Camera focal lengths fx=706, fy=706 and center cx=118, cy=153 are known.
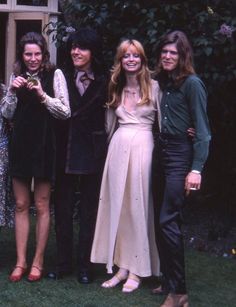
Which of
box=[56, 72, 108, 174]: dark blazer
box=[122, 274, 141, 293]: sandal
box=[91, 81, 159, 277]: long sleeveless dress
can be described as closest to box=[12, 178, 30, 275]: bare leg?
box=[56, 72, 108, 174]: dark blazer

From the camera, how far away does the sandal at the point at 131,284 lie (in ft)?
17.9

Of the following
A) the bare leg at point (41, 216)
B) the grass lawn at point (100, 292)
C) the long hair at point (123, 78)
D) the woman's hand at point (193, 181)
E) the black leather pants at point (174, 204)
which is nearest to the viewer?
the woman's hand at point (193, 181)

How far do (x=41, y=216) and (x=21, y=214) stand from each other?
0.16 m

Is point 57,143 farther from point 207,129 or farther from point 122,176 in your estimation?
point 207,129

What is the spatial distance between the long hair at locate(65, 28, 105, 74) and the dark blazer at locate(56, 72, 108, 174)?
9 cm

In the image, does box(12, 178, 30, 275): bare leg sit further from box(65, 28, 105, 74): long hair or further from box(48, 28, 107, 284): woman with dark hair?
box(65, 28, 105, 74): long hair

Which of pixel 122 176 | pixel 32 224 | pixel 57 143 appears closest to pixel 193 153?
pixel 122 176

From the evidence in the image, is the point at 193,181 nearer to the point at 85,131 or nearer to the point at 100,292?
the point at 85,131

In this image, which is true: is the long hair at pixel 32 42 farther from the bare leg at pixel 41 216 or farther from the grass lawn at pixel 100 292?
the grass lawn at pixel 100 292

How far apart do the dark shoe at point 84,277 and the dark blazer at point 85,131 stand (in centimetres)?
83

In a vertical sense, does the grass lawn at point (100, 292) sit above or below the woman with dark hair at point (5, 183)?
below

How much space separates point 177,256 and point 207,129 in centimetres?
92

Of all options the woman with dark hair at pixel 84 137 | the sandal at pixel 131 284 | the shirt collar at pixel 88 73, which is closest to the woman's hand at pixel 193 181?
the woman with dark hair at pixel 84 137

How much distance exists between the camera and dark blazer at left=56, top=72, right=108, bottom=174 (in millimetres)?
5473
